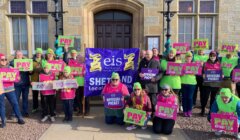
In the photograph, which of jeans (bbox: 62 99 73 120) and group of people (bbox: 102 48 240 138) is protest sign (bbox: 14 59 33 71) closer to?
jeans (bbox: 62 99 73 120)

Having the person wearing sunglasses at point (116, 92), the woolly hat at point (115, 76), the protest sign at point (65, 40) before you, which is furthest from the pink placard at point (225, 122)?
the protest sign at point (65, 40)

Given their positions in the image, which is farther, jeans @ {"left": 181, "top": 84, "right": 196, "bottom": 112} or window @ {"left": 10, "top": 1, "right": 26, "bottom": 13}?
window @ {"left": 10, "top": 1, "right": 26, "bottom": 13}

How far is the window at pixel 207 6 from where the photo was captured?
1072 centimetres

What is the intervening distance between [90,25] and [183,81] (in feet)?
18.6

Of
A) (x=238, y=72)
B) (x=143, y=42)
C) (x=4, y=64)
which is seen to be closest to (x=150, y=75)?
(x=238, y=72)

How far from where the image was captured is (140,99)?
17.7ft

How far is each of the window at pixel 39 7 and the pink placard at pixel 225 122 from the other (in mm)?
8335

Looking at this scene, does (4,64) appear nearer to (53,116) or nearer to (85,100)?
(53,116)

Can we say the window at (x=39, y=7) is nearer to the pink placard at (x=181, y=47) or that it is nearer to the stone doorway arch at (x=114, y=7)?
the stone doorway arch at (x=114, y=7)

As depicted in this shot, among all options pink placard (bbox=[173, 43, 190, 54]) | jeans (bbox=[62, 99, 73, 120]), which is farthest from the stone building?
jeans (bbox=[62, 99, 73, 120])

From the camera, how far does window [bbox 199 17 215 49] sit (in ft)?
35.7

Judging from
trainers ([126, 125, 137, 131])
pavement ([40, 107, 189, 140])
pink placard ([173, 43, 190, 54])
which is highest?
pink placard ([173, 43, 190, 54])

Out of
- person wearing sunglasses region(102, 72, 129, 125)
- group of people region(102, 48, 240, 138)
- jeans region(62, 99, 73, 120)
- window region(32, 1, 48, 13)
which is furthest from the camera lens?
window region(32, 1, 48, 13)

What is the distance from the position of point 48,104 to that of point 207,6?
806 centimetres
